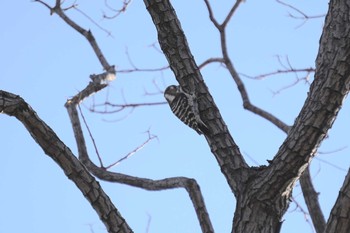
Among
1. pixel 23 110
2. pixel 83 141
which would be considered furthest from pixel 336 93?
pixel 83 141

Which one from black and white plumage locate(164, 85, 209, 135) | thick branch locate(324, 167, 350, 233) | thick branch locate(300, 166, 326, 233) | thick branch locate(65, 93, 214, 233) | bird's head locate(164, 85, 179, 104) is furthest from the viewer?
bird's head locate(164, 85, 179, 104)

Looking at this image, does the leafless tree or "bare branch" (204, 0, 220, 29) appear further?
"bare branch" (204, 0, 220, 29)

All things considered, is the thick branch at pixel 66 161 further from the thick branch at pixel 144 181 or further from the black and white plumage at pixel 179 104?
the black and white plumage at pixel 179 104

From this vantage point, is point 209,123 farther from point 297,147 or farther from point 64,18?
point 64,18

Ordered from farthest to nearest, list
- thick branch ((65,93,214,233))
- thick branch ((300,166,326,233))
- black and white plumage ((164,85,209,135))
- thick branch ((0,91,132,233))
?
black and white plumage ((164,85,209,135)) < thick branch ((300,166,326,233)) < thick branch ((65,93,214,233)) < thick branch ((0,91,132,233))

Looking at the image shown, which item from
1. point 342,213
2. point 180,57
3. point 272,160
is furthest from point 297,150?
point 180,57

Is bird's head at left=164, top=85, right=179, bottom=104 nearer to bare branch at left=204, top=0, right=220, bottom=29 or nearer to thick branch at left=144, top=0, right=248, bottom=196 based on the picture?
bare branch at left=204, top=0, right=220, bottom=29

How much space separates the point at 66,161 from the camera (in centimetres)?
376

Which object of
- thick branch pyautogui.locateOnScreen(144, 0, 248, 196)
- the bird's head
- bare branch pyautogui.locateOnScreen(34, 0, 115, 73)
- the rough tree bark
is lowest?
the rough tree bark

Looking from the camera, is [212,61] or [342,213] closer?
[342,213]

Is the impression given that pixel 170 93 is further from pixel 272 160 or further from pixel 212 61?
pixel 272 160

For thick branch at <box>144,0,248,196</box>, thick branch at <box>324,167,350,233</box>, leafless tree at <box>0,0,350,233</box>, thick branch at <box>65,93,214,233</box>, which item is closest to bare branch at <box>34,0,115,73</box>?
thick branch at <box>65,93,214,233</box>

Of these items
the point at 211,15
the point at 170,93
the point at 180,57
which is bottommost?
the point at 180,57

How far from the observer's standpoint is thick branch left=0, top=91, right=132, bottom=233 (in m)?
3.72
